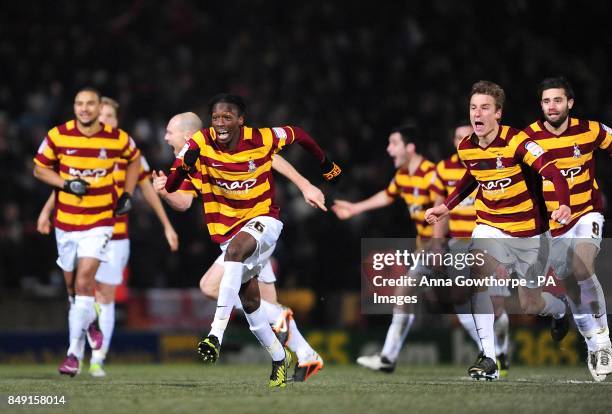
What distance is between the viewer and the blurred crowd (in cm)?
1519

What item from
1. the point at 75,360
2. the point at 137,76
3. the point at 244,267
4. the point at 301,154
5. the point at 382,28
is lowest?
the point at 75,360

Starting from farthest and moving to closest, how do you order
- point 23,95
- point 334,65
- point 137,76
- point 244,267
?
point 334,65
point 137,76
point 23,95
point 244,267

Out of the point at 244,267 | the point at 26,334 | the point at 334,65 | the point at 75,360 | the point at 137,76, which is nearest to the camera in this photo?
the point at 244,267

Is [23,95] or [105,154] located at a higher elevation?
[23,95]

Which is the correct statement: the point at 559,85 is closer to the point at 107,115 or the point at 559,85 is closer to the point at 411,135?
the point at 411,135

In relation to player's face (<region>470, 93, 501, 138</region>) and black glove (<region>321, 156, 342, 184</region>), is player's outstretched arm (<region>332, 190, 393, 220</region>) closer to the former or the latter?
black glove (<region>321, 156, 342, 184</region>)

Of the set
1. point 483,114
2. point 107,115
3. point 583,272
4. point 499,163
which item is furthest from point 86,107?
point 583,272

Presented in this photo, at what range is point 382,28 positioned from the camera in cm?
1964

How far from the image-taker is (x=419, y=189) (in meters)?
11.3

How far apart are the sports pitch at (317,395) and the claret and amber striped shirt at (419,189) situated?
203 cm

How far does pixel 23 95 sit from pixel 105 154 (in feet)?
23.2

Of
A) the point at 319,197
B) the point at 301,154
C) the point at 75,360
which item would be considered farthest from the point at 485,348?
the point at 301,154

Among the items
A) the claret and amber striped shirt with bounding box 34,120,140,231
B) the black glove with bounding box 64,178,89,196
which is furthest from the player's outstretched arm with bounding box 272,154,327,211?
the claret and amber striped shirt with bounding box 34,120,140,231

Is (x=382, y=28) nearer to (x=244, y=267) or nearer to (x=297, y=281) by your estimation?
(x=297, y=281)
